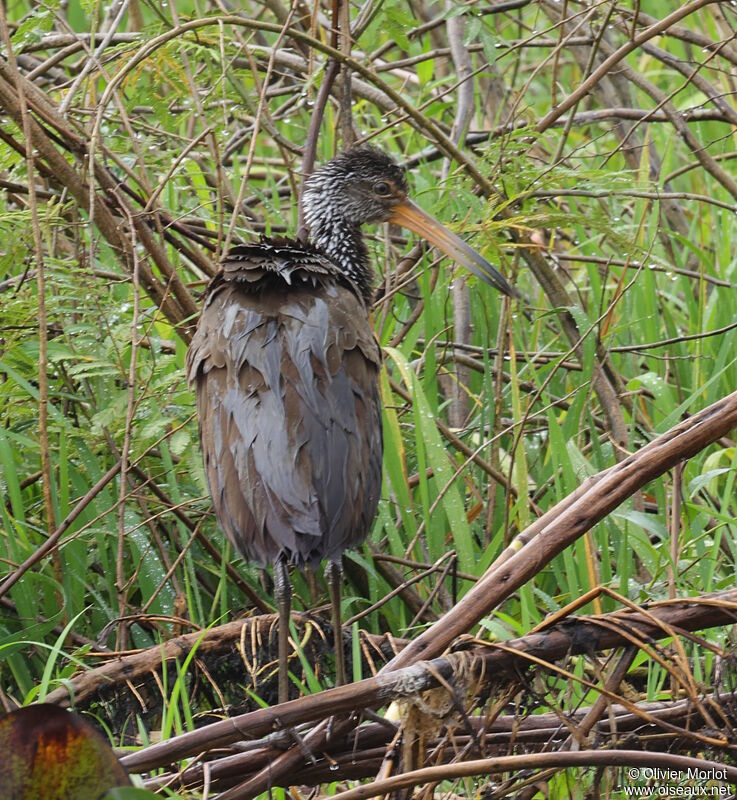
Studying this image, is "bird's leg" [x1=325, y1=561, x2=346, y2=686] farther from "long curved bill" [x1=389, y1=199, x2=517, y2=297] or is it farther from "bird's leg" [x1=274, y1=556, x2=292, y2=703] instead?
"long curved bill" [x1=389, y1=199, x2=517, y2=297]

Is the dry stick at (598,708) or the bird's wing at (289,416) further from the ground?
the bird's wing at (289,416)

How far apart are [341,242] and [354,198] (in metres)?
0.17

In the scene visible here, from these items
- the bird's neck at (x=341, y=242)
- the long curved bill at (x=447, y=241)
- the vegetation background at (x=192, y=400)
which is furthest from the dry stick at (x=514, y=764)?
the bird's neck at (x=341, y=242)

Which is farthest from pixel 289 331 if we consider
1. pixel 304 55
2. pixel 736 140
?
pixel 736 140

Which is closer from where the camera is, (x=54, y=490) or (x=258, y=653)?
(x=258, y=653)

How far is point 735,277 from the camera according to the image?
502cm

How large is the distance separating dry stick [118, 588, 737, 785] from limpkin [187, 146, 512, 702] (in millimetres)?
810

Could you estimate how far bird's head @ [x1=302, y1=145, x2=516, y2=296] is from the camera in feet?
13.8

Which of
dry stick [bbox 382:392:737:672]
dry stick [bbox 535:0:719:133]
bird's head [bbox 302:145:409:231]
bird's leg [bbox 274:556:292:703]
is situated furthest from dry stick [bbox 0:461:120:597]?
dry stick [bbox 535:0:719:133]

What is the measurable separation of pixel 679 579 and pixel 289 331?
4.57 ft

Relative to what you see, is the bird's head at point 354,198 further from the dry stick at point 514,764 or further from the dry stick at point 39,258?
the dry stick at point 514,764

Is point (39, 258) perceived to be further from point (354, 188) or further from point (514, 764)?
point (514, 764)

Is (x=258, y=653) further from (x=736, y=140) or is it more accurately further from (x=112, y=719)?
(x=736, y=140)

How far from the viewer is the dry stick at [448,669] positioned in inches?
80.0
